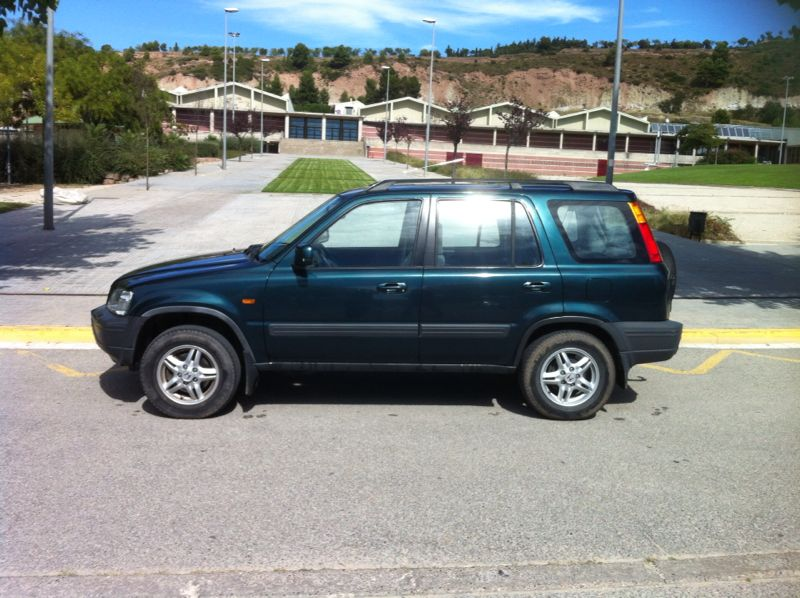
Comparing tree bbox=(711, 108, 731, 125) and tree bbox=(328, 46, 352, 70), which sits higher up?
tree bbox=(328, 46, 352, 70)

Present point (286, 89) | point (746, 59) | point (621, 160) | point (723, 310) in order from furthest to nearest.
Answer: point (286, 89)
point (621, 160)
point (723, 310)
point (746, 59)

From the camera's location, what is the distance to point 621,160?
9569 cm

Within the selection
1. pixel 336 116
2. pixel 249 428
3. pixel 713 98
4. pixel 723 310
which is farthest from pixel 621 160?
pixel 249 428

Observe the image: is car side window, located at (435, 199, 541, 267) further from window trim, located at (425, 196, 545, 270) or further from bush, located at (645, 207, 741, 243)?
bush, located at (645, 207, 741, 243)

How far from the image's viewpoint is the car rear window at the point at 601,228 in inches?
→ 228

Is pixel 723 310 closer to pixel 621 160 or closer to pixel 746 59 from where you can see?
pixel 746 59

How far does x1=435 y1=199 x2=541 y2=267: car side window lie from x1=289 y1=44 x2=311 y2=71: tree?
195 m

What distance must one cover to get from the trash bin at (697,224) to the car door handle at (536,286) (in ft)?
46.7

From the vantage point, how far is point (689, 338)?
8648mm

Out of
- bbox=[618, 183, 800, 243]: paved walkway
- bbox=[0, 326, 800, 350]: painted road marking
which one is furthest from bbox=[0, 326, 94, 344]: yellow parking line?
bbox=[618, 183, 800, 243]: paved walkway

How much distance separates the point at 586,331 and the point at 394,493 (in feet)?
7.12

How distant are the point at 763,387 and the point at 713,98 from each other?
6220 inches

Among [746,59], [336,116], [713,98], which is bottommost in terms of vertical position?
[746,59]

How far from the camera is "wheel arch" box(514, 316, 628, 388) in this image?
5.68 meters
